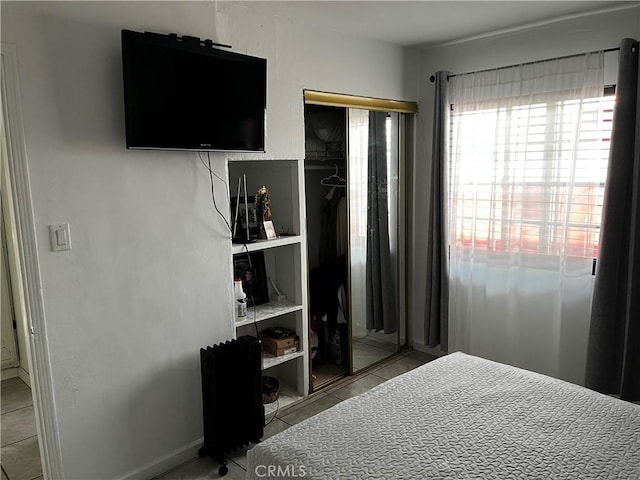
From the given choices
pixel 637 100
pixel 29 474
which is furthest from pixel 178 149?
pixel 637 100

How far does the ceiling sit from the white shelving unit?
895 mm

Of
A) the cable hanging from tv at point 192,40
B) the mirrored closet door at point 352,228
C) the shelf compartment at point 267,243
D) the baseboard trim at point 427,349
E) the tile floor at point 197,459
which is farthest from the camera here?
the baseboard trim at point 427,349

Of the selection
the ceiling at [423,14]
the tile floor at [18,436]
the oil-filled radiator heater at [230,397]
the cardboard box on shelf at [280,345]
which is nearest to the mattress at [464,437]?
the oil-filled radiator heater at [230,397]

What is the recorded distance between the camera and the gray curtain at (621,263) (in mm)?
2703

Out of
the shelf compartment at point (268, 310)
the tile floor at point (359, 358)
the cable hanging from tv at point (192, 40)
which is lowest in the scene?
the tile floor at point (359, 358)

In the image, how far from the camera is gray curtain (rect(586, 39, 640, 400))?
2.70 meters

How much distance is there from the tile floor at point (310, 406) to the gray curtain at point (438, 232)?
304 mm

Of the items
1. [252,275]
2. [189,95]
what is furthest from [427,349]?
[189,95]

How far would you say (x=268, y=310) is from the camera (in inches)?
121

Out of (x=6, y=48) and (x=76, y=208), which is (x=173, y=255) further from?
(x=6, y=48)

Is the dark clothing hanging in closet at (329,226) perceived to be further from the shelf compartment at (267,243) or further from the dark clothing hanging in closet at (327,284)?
the shelf compartment at (267,243)

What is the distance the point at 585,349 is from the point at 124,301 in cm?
286

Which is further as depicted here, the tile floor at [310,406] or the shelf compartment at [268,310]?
the shelf compartment at [268,310]

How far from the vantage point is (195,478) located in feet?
8.05
